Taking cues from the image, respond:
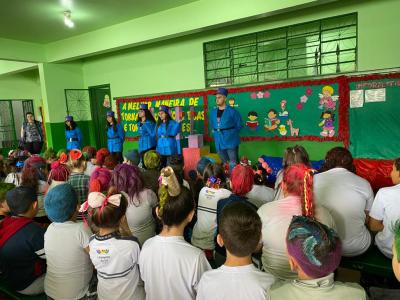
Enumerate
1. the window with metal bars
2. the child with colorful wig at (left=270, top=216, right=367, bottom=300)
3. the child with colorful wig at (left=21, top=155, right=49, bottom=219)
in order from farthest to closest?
the window with metal bars → the child with colorful wig at (left=21, top=155, right=49, bottom=219) → the child with colorful wig at (left=270, top=216, right=367, bottom=300)

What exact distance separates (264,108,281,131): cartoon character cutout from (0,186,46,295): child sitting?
12.7 feet

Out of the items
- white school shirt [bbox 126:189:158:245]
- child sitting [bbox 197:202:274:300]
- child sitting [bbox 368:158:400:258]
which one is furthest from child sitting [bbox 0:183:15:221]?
child sitting [bbox 368:158:400:258]

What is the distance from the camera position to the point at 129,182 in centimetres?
216

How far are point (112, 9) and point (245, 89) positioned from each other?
2.59 metres

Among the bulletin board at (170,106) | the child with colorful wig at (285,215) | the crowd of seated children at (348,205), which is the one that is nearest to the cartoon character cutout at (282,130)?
the bulletin board at (170,106)

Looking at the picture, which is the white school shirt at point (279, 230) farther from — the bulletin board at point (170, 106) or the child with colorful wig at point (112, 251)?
the bulletin board at point (170, 106)

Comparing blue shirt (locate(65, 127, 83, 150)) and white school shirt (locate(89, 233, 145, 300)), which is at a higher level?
blue shirt (locate(65, 127, 83, 150))

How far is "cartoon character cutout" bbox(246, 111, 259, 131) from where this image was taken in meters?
5.16

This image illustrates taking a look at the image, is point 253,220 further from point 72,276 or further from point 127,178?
point 127,178

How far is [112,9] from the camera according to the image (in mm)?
5172

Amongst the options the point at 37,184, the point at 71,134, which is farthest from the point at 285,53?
the point at 71,134

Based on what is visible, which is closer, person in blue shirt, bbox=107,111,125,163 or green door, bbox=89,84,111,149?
person in blue shirt, bbox=107,111,125,163

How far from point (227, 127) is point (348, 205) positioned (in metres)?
2.73

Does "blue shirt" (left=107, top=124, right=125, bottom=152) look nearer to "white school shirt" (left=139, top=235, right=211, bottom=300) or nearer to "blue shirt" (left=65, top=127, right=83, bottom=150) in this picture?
"blue shirt" (left=65, top=127, right=83, bottom=150)
